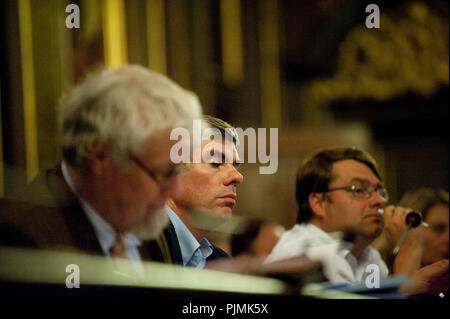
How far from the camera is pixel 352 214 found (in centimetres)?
179

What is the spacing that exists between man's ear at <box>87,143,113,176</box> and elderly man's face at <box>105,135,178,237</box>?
0.02 m

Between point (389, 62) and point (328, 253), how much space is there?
3694 mm

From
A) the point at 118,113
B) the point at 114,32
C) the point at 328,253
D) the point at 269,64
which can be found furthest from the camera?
the point at 269,64

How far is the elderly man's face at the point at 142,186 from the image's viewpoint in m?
1.17

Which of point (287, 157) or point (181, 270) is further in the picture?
point (287, 157)

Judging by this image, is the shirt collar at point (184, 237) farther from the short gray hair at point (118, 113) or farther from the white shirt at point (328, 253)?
the short gray hair at point (118, 113)

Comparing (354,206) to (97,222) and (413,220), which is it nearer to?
(413,220)

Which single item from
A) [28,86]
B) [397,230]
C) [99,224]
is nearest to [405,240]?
[397,230]

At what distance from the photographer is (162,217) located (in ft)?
4.13
